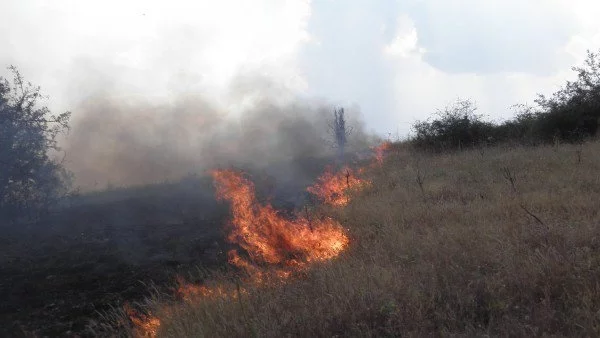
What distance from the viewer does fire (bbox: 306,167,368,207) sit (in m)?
13.2

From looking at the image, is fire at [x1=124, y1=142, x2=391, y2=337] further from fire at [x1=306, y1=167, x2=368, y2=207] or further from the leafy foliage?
the leafy foliage

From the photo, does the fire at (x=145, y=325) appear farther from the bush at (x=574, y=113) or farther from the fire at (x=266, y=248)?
the bush at (x=574, y=113)

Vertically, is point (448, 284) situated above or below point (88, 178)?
below

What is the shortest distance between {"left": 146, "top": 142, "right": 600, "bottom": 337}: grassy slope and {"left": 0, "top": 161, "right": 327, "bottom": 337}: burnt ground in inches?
97.0

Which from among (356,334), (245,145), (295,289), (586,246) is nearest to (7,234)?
(295,289)

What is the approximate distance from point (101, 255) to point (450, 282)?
317 inches

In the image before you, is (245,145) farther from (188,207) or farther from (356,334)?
(356,334)

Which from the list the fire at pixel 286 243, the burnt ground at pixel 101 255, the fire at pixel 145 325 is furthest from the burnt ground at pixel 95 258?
the fire at pixel 286 243

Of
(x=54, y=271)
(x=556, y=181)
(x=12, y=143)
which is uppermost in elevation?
(x=12, y=143)

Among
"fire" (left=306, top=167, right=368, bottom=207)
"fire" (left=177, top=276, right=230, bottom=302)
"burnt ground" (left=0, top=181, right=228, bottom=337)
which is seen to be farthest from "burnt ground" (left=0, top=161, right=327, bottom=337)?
"fire" (left=177, top=276, right=230, bottom=302)

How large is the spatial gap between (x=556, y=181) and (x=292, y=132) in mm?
25900

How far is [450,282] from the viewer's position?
5020 mm

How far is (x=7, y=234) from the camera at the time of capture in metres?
13.7

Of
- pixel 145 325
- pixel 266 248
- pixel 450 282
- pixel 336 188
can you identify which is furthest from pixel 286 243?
pixel 336 188
